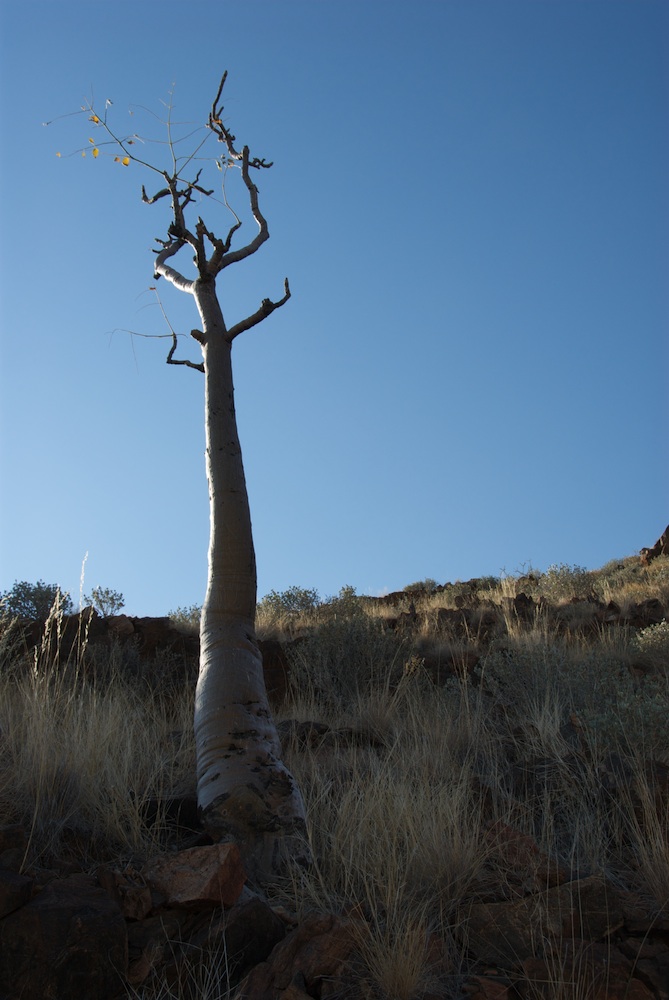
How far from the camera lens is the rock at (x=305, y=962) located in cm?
265

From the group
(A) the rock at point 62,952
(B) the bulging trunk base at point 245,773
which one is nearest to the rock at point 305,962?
(A) the rock at point 62,952

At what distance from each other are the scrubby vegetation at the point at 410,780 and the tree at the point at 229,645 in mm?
264

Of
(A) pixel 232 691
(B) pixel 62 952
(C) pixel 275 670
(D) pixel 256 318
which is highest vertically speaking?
(D) pixel 256 318

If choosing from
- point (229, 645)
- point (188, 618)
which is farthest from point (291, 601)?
point (229, 645)

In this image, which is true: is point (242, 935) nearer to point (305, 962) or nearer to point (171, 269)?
point (305, 962)

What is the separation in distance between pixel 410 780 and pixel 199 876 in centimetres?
144

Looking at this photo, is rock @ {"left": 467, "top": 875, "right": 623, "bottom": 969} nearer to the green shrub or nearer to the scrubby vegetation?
the scrubby vegetation

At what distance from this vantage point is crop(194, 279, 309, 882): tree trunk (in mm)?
3705

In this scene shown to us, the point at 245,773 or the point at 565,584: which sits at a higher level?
the point at 565,584

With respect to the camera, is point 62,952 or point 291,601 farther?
point 291,601

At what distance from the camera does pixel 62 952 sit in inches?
107

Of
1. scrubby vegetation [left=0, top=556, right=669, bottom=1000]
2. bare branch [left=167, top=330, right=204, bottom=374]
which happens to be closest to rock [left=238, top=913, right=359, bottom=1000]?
scrubby vegetation [left=0, top=556, right=669, bottom=1000]

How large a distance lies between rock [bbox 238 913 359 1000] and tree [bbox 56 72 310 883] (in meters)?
0.78

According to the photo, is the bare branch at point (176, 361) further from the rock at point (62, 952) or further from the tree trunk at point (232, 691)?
the rock at point (62, 952)
